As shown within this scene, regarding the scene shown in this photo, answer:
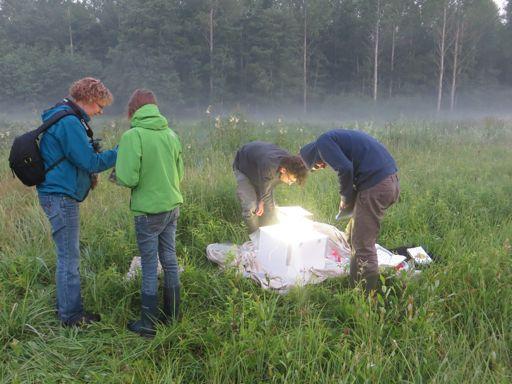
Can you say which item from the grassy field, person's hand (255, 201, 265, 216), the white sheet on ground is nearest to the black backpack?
the grassy field

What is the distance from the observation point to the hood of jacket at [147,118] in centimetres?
284

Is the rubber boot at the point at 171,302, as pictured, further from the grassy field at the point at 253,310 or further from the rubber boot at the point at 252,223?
the rubber boot at the point at 252,223

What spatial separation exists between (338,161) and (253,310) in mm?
1321

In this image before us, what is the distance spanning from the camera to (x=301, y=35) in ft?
117

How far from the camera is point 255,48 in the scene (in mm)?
34031

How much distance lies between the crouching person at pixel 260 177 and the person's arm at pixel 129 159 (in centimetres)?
155

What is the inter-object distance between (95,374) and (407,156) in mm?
7222

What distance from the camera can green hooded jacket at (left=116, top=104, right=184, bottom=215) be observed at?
2770 millimetres

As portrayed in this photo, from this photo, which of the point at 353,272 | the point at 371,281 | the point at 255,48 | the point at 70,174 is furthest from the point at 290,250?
the point at 255,48

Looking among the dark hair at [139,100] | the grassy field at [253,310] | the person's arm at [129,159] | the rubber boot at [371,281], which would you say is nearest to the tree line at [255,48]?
the grassy field at [253,310]

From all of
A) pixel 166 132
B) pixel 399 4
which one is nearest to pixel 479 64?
pixel 399 4

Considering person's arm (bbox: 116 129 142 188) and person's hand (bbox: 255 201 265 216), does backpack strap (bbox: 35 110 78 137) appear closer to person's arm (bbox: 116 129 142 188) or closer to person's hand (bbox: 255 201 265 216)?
person's arm (bbox: 116 129 142 188)

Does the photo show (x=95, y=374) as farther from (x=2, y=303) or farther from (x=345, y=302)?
(x=345, y=302)

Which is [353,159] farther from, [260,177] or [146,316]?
[146,316]
